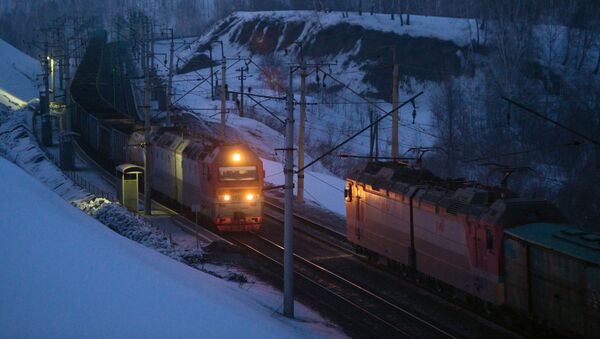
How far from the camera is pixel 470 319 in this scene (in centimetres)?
1908

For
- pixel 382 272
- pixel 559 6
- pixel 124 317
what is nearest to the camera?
pixel 124 317

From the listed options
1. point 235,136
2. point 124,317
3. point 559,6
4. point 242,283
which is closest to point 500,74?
point 235,136

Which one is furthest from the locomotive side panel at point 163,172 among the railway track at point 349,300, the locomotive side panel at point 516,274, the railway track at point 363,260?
the locomotive side panel at point 516,274

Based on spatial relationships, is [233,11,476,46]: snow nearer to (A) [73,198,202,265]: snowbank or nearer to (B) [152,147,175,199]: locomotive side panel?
(B) [152,147,175,199]: locomotive side panel

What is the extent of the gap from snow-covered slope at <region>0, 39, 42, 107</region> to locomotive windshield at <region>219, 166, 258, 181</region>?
6224cm

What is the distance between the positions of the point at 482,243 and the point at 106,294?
913cm

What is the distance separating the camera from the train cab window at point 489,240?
18.2 meters

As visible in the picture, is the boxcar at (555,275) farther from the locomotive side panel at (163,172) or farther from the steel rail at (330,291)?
the locomotive side panel at (163,172)

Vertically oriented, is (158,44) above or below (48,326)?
above

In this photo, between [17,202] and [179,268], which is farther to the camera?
[17,202]

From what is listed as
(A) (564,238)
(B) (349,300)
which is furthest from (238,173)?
(A) (564,238)

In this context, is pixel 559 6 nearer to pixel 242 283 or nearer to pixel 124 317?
pixel 242 283

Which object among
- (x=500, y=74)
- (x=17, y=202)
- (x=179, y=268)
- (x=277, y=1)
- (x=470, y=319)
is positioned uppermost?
(x=277, y=1)

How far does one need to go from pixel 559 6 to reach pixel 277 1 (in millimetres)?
75675
